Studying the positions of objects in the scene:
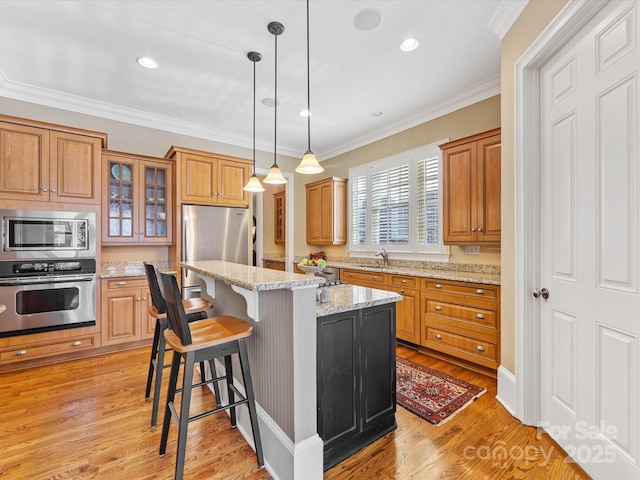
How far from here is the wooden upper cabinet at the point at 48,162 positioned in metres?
2.89

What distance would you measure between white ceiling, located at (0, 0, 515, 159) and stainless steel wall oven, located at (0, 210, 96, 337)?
1462mm

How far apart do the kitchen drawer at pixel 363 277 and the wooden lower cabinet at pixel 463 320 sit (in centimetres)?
62

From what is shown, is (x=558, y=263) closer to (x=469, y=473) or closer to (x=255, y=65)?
(x=469, y=473)

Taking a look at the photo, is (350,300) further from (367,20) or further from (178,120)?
(178,120)

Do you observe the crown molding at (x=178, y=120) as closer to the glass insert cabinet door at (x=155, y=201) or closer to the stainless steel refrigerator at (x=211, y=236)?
the glass insert cabinet door at (x=155, y=201)

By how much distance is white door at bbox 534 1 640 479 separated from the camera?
1.36 meters

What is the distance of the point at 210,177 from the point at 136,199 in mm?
936

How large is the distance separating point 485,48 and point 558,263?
2.01 m

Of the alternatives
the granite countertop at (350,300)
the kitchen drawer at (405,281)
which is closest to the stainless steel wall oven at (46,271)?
the granite countertop at (350,300)

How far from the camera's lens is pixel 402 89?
3.35 metres

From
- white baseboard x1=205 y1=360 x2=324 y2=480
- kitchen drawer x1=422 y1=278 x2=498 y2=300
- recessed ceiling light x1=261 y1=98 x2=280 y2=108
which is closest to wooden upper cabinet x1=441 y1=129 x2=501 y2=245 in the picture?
kitchen drawer x1=422 y1=278 x2=498 y2=300

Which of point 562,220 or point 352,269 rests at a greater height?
point 562,220

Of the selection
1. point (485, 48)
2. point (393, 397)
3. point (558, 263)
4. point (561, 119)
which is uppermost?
point (485, 48)

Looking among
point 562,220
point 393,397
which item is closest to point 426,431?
point 393,397
